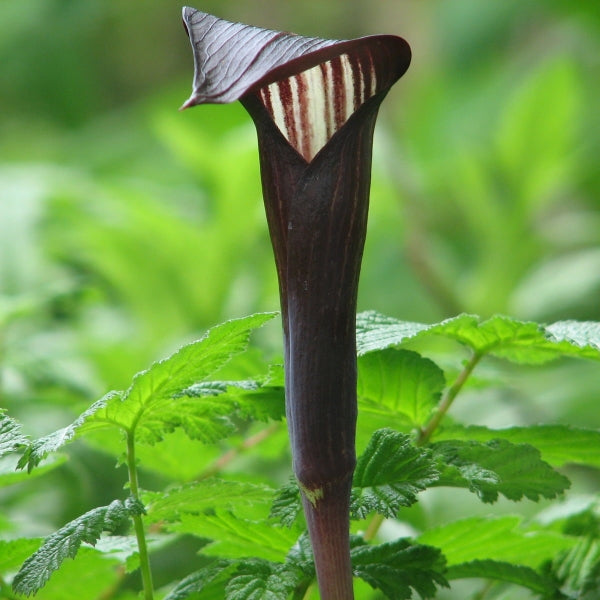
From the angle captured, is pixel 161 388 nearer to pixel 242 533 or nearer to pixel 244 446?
pixel 242 533

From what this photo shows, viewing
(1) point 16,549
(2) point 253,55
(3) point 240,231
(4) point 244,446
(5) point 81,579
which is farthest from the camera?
(3) point 240,231

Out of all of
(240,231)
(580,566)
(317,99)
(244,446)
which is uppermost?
(240,231)

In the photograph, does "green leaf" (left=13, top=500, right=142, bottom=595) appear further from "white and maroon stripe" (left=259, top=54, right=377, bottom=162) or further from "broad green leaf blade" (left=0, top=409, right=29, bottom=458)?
"white and maroon stripe" (left=259, top=54, right=377, bottom=162)

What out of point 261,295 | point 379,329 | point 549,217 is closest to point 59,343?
point 261,295

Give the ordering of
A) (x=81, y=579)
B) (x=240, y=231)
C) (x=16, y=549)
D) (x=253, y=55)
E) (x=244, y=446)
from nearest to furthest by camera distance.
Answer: (x=253, y=55) → (x=16, y=549) → (x=81, y=579) → (x=244, y=446) → (x=240, y=231)

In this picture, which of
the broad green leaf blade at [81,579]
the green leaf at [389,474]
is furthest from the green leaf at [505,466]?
the broad green leaf blade at [81,579]

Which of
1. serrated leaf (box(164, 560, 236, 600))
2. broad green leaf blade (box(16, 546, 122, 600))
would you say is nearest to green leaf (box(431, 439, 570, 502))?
serrated leaf (box(164, 560, 236, 600))

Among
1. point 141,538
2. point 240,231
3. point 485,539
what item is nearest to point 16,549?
point 141,538
